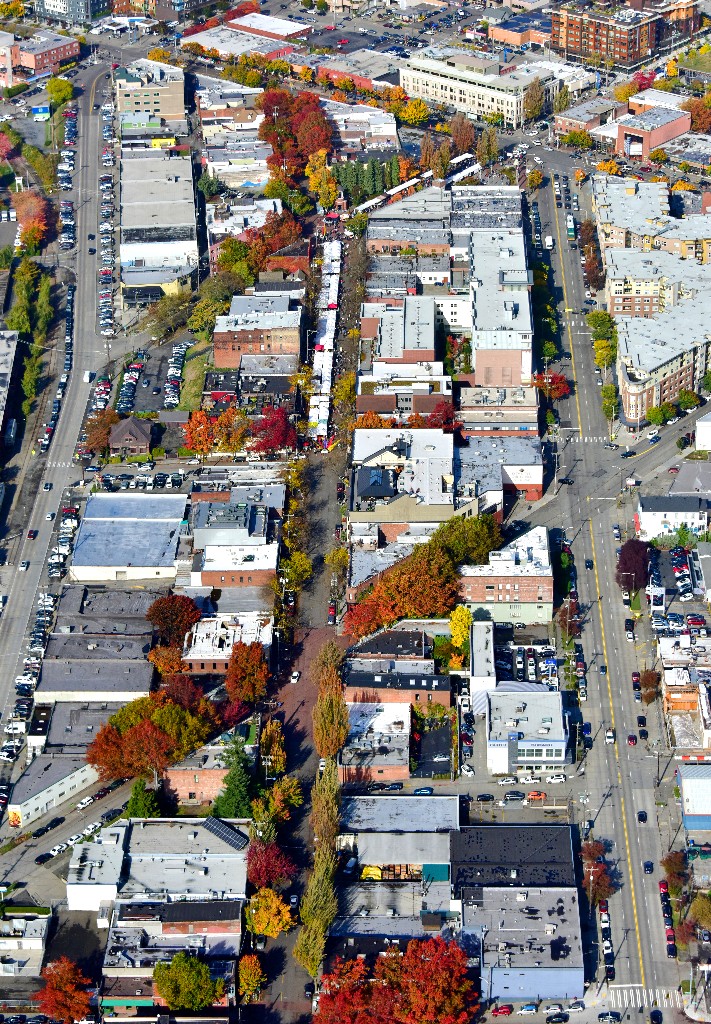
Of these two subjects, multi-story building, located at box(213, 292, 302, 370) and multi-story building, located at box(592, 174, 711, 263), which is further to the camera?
multi-story building, located at box(592, 174, 711, 263)

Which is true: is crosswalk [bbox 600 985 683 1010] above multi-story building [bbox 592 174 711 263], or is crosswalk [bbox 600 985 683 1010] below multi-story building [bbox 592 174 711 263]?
below

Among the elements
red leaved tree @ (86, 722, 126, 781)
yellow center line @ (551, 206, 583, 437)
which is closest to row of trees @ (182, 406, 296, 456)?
yellow center line @ (551, 206, 583, 437)

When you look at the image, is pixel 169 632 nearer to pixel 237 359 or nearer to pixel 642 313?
pixel 237 359

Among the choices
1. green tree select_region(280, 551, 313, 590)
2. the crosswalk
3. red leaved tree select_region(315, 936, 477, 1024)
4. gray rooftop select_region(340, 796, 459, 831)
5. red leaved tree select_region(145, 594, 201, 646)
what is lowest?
the crosswalk

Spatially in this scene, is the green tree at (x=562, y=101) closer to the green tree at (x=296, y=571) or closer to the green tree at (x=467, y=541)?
the green tree at (x=467, y=541)

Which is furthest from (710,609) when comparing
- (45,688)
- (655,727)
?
(45,688)

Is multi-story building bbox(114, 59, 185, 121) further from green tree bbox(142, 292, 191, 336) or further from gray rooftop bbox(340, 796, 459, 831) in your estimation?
gray rooftop bbox(340, 796, 459, 831)
